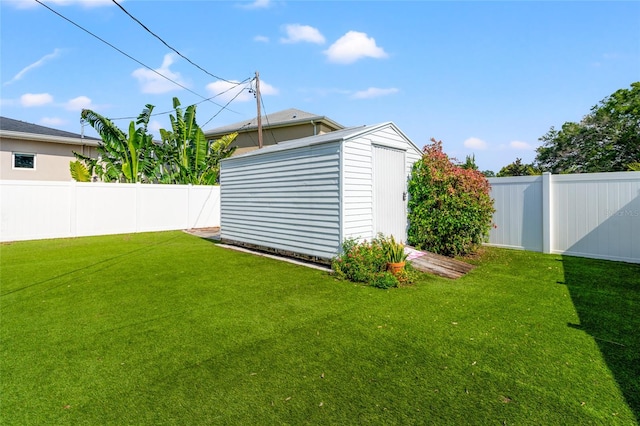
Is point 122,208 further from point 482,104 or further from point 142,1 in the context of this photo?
point 482,104

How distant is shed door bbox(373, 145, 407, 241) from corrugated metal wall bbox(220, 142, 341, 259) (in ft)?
3.80

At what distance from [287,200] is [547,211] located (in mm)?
6529

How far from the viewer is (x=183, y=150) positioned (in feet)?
51.1

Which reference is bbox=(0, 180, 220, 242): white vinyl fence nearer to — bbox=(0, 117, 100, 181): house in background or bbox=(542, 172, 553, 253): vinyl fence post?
bbox=(0, 117, 100, 181): house in background

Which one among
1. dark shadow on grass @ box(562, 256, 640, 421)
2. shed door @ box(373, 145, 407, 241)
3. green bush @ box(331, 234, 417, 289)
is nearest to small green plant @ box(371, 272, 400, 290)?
green bush @ box(331, 234, 417, 289)

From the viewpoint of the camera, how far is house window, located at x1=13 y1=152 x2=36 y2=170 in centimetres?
1492

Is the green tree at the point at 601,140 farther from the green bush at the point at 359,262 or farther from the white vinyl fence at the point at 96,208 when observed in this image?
the white vinyl fence at the point at 96,208

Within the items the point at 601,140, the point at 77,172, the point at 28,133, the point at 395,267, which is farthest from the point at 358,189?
the point at 601,140

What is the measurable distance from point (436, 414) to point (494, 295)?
3.38m

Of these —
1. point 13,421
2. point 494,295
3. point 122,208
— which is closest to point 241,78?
point 122,208

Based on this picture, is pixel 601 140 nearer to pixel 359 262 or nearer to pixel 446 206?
pixel 446 206

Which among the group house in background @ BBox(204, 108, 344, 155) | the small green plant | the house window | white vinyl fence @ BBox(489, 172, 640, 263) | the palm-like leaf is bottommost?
the small green plant

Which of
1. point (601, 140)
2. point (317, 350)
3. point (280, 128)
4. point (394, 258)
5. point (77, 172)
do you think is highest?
point (280, 128)

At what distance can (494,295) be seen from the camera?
504 centimetres
